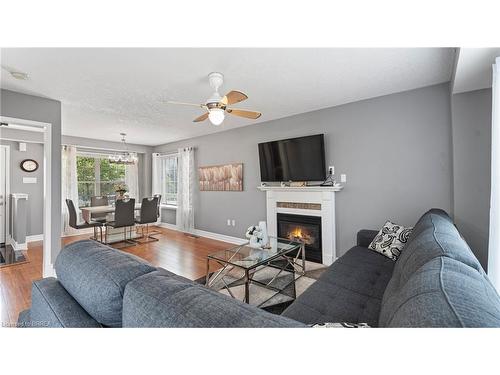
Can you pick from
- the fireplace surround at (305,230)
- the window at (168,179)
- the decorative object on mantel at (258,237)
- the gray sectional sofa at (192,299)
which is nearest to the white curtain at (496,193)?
the gray sectional sofa at (192,299)

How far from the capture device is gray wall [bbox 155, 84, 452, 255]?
8.73 feet

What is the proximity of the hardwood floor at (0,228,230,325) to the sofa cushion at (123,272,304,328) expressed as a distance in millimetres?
2267

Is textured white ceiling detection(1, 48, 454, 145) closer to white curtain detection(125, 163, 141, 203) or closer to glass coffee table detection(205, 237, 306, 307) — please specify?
glass coffee table detection(205, 237, 306, 307)

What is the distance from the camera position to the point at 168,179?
6637mm

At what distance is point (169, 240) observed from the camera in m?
4.92

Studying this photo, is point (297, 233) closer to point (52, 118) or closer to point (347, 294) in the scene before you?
point (347, 294)

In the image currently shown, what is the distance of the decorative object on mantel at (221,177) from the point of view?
4.61 meters

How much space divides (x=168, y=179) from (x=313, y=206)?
4652 millimetres

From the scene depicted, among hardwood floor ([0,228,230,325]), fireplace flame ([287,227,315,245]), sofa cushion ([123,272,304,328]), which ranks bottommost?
hardwood floor ([0,228,230,325])

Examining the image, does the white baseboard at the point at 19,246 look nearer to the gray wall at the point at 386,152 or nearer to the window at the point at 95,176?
the window at the point at 95,176

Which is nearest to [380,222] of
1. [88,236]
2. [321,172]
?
[321,172]

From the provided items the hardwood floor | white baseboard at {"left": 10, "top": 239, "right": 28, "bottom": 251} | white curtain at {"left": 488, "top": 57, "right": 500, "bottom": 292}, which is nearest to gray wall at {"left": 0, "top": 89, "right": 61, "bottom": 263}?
the hardwood floor

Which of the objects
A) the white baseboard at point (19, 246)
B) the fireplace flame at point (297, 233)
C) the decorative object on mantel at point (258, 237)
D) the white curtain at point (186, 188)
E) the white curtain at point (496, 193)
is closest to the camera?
the white curtain at point (496, 193)

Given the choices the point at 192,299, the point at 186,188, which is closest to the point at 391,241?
the point at 192,299
